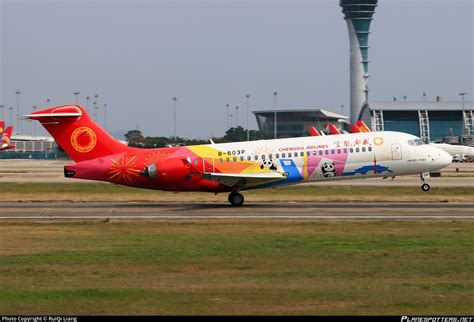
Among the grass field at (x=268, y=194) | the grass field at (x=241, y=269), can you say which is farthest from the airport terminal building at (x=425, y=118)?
the grass field at (x=241, y=269)

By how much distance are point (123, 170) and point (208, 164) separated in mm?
4459

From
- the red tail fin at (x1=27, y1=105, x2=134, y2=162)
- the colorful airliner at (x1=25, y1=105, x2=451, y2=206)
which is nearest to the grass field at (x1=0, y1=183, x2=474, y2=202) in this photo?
the colorful airliner at (x1=25, y1=105, x2=451, y2=206)

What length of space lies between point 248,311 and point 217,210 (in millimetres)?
24226

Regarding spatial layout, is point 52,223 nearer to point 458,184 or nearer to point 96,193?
point 96,193

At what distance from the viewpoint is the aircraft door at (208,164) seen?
43.2 meters

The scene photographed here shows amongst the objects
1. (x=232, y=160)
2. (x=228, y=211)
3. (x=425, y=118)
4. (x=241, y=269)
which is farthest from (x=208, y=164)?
(x=425, y=118)

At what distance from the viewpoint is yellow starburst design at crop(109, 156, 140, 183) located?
4297 centimetres

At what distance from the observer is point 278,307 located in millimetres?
17281

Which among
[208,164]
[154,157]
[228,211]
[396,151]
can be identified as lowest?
[228,211]

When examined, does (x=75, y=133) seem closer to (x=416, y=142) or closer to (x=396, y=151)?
(x=396, y=151)

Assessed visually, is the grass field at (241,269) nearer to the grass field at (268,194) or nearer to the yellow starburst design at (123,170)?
the yellow starburst design at (123,170)

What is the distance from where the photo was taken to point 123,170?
43.0 metres

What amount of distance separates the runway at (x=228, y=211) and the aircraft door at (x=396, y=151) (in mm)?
2515

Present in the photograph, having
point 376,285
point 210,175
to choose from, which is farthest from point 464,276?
point 210,175
